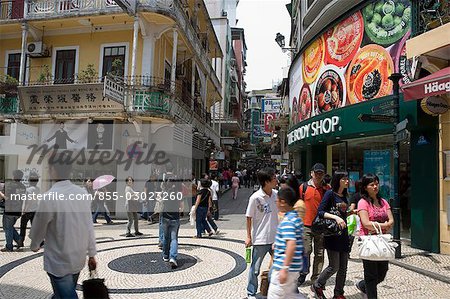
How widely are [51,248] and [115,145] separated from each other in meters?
12.3

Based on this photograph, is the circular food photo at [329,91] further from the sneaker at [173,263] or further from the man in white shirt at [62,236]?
the man in white shirt at [62,236]

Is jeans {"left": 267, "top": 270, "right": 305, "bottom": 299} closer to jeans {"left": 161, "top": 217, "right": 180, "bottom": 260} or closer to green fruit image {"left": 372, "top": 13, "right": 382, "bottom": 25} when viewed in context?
jeans {"left": 161, "top": 217, "right": 180, "bottom": 260}

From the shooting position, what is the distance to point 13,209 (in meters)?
8.74

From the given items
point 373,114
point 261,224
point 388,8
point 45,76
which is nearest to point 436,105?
point 373,114

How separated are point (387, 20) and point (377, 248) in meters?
7.87

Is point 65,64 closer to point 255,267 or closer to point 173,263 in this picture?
point 173,263

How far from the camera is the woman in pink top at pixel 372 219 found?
4.37m

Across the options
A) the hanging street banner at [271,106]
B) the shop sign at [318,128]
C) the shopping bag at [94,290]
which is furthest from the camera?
the hanging street banner at [271,106]

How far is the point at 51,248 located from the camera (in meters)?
3.30

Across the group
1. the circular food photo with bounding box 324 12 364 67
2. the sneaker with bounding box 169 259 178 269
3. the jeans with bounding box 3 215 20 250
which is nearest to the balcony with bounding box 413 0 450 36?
the circular food photo with bounding box 324 12 364 67

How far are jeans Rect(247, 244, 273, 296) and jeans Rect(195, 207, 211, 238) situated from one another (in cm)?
543

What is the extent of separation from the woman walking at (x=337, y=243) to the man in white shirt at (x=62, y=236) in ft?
9.91

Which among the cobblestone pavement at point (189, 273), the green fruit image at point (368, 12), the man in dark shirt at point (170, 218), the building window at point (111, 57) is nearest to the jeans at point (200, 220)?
the cobblestone pavement at point (189, 273)

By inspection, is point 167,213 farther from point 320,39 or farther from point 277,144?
point 277,144
